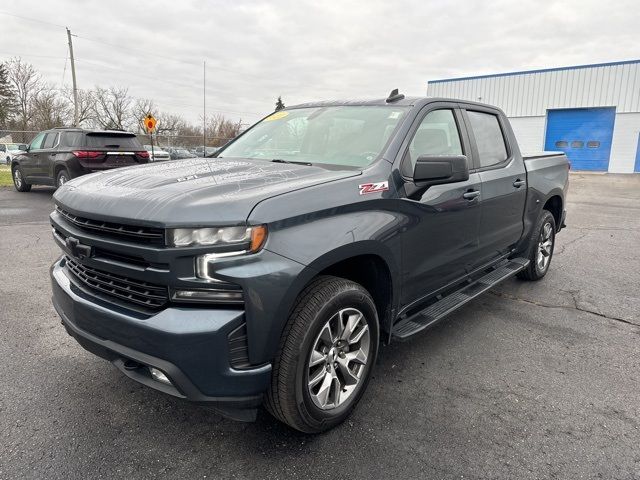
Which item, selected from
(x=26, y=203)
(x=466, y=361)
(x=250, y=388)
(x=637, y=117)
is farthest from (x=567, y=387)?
(x=637, y=117)

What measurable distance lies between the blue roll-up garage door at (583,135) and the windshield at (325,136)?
92.0 ft

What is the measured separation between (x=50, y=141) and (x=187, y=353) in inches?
475

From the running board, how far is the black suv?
9534 millimetres

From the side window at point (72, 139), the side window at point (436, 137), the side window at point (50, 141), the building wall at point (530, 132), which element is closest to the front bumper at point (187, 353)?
the side window at point (436, 137)

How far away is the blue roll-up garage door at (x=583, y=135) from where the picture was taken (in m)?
26.7

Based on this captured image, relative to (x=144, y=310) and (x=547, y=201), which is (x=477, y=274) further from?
(x=144, y=310)

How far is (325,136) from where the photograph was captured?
11.0 ft

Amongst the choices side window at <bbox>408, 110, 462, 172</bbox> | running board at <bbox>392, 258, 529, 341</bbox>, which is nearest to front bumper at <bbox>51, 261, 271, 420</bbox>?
running board at <bbox>392, 258, 529, 341</bbox>

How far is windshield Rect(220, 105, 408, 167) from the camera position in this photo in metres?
3.08

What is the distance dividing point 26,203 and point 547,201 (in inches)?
445

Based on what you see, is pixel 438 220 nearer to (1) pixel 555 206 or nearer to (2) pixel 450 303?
(2) pixel 450 303

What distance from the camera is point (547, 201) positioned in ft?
17.0

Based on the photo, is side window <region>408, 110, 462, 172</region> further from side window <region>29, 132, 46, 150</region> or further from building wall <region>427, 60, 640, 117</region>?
building wall <region>427, 60, 640, 117</region>

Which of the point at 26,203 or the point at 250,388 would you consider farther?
the point at 26,203
